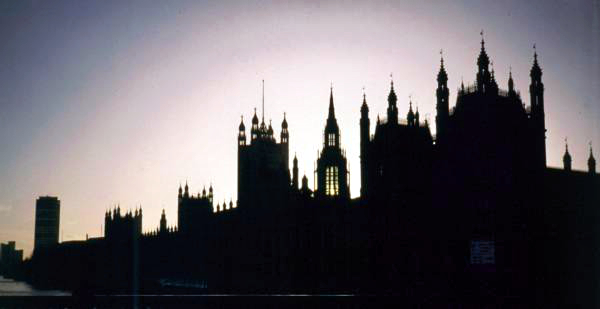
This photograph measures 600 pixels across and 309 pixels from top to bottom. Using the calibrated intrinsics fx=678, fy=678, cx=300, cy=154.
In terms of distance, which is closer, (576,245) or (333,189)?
(576,245)

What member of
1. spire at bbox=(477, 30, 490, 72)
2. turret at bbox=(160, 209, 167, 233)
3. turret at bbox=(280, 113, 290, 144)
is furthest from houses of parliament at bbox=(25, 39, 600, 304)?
turret at bbox=(160, 209, 167, 233)

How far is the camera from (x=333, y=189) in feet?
279

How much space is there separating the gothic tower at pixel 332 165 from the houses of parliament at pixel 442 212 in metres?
0.14

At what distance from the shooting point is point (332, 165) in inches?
3314

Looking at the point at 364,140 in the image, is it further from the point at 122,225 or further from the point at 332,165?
the point at 122,225

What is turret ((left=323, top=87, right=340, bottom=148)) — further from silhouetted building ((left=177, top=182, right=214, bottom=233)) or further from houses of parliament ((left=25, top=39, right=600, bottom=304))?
silhouetted building ((left=177, top=182, right=214, bottom=233))

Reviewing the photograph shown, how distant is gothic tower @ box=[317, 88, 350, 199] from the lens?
84.2 metres

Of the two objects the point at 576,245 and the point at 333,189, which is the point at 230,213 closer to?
the point at 333,189

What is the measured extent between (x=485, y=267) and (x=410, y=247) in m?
9.20

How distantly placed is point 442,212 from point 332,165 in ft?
85.6

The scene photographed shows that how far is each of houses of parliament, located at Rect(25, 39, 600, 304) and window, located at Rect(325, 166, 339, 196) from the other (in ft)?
0.41

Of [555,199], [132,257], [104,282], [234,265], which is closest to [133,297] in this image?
[555,199]

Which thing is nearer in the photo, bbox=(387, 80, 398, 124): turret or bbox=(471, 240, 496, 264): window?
bbox=(471, 240, 496, 264): window

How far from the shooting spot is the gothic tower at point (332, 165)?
84.2 metres
